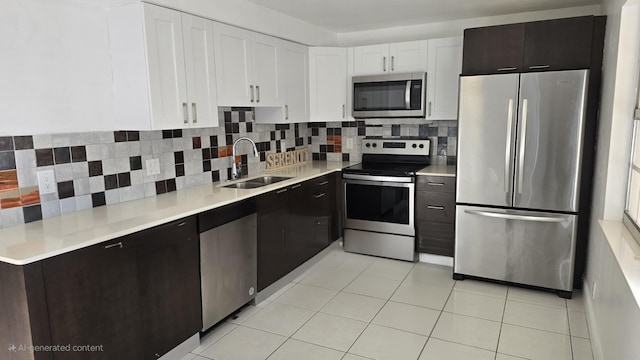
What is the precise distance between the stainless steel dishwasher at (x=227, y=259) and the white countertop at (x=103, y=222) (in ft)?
0.35

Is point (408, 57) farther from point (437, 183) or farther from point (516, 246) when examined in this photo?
point (516, 246)

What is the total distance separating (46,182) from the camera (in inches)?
92.0

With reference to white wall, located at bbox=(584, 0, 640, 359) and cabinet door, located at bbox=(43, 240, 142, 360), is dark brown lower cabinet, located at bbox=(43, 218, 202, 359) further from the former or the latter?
white wall, located at bbox=(584, 0, 640, 359)

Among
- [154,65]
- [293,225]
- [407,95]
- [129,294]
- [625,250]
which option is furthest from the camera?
[407,95]

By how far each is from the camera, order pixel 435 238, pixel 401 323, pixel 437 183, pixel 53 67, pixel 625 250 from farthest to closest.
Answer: pixel 435 238
pixel 437 183
pixel 401 323
pixel 53 67
pixel 625 250

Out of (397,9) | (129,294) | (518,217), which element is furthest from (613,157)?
(129,294)

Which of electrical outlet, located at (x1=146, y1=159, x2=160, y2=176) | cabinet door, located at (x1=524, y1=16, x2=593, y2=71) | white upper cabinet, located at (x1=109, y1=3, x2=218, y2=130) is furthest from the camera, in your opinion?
cabinet door, located at (x1=524, y1=16, x2=593, y2=71)

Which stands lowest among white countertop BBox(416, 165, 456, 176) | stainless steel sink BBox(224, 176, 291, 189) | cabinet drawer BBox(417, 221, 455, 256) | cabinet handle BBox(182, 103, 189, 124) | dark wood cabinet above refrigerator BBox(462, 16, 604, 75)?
cabinet drawer BBox(417, 221, 455, 256)

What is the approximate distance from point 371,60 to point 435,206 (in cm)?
161

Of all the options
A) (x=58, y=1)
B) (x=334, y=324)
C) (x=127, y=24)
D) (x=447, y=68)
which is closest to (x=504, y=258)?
(x=334, y=324)

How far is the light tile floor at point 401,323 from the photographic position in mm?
2562

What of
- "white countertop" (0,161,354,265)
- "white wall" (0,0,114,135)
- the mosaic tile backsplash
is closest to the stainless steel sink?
the mosaic tile backsplash

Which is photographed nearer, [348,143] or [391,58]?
[391,58]

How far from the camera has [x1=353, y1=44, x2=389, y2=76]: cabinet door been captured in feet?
13.9
